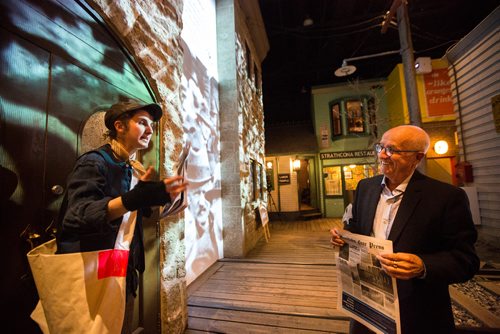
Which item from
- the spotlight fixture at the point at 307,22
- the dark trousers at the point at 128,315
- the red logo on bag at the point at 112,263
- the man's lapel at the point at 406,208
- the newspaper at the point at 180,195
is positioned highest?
the spotlight fixture at the point at 307,22

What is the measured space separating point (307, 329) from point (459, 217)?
204 cm

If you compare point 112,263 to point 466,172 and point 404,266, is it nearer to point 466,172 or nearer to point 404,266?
point 404,266

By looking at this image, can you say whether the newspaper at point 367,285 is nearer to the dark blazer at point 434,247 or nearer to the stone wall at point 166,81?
the dark blazer at point 434,247

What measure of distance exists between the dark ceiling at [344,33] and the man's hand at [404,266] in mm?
6397

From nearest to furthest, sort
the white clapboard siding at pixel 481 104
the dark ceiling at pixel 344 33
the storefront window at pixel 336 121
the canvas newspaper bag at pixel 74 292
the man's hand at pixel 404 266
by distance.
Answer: the canvas newspaper bag at pixel 74 292
the man's hand at pixel 404 266
the white clapboard siding at pixel 481 104
the dark ceiling at pixel 344 33
the storefront window at pixel 336 121

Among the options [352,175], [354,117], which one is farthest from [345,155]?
[354,117]

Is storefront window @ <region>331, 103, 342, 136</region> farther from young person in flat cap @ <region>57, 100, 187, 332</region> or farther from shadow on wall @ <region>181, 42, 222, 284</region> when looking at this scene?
young person in flat cap @ <region>57, 100, 187, 332</region>

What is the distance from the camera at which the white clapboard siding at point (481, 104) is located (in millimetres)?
4629

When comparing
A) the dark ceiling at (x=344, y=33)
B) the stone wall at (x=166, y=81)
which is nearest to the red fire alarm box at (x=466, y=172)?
the dark ceiling at (x=344, y=33)

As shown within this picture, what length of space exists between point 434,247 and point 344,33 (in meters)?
9.62

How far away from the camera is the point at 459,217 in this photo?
1.33 metres

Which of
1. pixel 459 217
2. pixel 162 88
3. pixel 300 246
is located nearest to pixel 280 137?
pixel 300 246

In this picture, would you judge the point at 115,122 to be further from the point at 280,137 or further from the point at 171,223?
the point at 280,137

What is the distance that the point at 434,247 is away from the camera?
4.57ft
